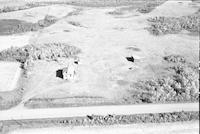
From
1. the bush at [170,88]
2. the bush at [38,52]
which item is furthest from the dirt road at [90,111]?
the bush at [38,52]

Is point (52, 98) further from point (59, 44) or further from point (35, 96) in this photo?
point (59, 44)

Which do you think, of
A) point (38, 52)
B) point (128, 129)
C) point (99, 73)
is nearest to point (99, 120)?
point (128, 129)

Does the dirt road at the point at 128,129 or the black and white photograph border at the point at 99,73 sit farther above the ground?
the black and white photograph border at the point at 99,73

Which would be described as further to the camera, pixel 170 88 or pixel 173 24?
pixel 173 24

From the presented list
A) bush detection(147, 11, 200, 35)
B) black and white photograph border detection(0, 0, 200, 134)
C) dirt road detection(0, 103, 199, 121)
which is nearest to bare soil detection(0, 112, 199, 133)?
black and white photograph border detection(0, 0, 200, 134)

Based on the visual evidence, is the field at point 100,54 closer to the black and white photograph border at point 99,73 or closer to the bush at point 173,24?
the black and white photograph border at point 99,73

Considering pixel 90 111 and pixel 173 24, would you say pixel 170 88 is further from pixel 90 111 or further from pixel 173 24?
pixel 173 24

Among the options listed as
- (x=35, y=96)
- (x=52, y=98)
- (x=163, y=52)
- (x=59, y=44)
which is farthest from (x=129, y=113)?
(x=59, y=44)
